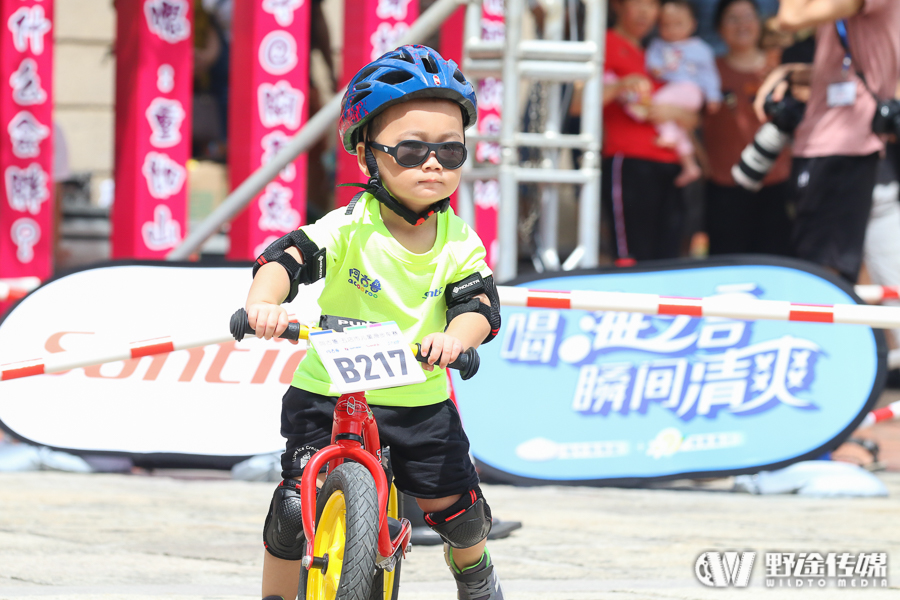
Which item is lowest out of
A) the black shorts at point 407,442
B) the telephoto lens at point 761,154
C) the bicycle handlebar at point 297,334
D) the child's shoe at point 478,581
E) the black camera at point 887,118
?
the child's shoe at point 478,581

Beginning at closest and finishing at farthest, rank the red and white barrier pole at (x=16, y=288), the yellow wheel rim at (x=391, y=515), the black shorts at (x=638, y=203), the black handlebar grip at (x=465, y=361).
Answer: the black handlebar grip at (x=465, y=361) < the yellow wheel rim at (x=391, y=515) < the red and white barrier pole at (x=16, y=288) < the black shorts at (x=638, y=203)

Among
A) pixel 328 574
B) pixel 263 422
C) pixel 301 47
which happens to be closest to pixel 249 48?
pixel 301 47

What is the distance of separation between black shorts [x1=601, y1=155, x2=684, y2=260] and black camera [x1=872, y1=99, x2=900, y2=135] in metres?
1.83

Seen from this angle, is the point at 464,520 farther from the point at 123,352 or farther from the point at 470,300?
the point at 123,352

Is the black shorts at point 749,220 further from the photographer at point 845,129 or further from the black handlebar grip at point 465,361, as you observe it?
the black handlebar grip at point 465,361

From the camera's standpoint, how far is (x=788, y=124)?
19.3 feet

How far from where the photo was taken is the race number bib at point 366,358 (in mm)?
2473

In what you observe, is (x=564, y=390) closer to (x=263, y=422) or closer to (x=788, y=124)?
(x=263, y=422)

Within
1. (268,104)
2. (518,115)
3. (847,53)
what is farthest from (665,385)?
(268,104)

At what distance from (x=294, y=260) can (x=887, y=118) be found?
3.66 metres

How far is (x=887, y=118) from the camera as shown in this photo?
5.48m

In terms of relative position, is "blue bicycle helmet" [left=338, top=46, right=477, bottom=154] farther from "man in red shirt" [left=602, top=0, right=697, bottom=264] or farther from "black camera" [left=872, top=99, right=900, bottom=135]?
"man in red shirt" [left=602, top=0, right=697, bottom=264]

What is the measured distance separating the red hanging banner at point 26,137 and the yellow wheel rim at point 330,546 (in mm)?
5178

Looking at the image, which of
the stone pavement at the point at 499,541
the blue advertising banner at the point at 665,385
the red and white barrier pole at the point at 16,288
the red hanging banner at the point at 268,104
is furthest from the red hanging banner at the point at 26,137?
the blue advertising banner at the point at 665,385
